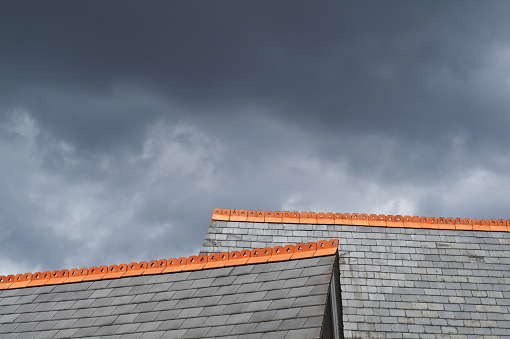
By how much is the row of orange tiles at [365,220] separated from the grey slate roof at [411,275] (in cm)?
17

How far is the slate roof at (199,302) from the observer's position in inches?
291

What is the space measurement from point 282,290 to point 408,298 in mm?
7873

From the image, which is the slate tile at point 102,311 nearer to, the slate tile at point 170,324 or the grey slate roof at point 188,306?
the grey slate roof at point 188,306

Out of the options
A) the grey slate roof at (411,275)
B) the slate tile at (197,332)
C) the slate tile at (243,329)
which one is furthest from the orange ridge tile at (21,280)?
the grey slate roof at (411,275)

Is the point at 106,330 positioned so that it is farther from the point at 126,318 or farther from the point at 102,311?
the point at 102,311

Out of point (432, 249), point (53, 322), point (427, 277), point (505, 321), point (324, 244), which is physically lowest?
point (53, 322)

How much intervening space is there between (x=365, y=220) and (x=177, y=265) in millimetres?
8359

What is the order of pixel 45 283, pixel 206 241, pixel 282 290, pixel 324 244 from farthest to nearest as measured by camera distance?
pixel 206 241
pixel 45 283
pixel 324 244
pixel 282 290

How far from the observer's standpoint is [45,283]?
34.3 ft

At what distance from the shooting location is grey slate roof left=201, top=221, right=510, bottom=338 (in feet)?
46.0

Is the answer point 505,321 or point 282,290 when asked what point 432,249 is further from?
point 282,290

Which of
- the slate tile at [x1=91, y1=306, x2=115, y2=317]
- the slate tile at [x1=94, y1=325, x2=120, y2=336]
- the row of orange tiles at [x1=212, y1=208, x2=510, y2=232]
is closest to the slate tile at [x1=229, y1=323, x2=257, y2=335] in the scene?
the slate tile at [x1=94, y1=325, x2=120, y2=336]

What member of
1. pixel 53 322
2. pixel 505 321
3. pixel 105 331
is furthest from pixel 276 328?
pixel 505 321

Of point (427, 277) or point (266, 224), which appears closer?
point (427, 277)
